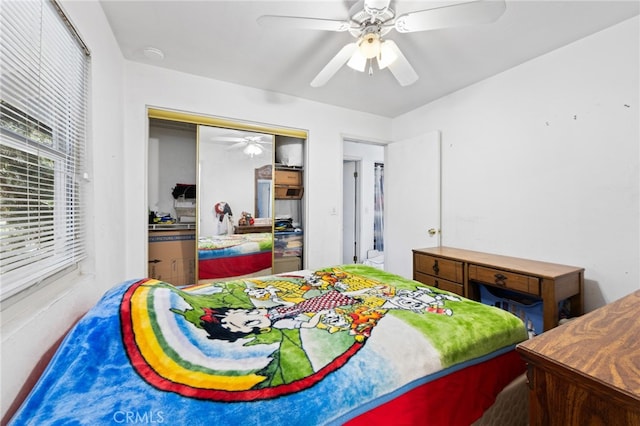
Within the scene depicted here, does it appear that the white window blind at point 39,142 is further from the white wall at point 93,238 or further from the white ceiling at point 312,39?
the white ceiling at point 312,39

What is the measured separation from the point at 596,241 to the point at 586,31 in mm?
1520

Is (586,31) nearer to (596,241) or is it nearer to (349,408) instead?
(596,241)

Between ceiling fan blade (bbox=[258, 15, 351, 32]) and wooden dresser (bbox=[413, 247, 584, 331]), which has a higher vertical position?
ceiling fan blade (bbox=[258, 15, 351, 32])

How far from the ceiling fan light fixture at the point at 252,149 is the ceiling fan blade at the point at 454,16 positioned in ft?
6.19

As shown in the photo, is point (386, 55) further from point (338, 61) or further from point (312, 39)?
point (312, 39)

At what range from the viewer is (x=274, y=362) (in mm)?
835

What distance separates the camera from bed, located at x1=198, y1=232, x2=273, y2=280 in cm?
272

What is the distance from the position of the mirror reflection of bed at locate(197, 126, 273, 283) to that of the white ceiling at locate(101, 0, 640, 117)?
64 centimetres

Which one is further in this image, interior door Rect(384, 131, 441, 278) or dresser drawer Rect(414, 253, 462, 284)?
interior door Rect(384, 131, 441, 278)

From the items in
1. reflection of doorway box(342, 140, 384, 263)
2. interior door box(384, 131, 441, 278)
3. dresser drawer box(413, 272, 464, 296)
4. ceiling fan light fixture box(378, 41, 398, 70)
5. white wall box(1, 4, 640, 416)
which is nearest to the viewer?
white wall box(1, 4, 640, 416)

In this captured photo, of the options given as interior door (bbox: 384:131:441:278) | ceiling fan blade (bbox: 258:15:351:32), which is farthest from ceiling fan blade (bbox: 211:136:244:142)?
interior door (bbox: 384:131:441:278)

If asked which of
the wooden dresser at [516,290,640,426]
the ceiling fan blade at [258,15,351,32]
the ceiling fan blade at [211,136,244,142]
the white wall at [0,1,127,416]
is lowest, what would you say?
the wooden dresser at [516,290,640,426]

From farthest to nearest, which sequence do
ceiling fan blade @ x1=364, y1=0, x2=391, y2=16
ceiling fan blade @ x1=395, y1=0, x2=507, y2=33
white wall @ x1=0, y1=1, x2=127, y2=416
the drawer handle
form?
1. the drawer handle
2. ceiling fan blade @ x1=364, y1=0, x2=391, y2=16
3. ceiling fan blade @ x1=395, y1=0, x2=507, y2=33
4. white wall @ x1=0, y1=1, x2=127, y2=416

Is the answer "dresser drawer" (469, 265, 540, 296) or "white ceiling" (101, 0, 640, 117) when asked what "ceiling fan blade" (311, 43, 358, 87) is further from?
"dresser drawer" (469, 265, 540, 296)
